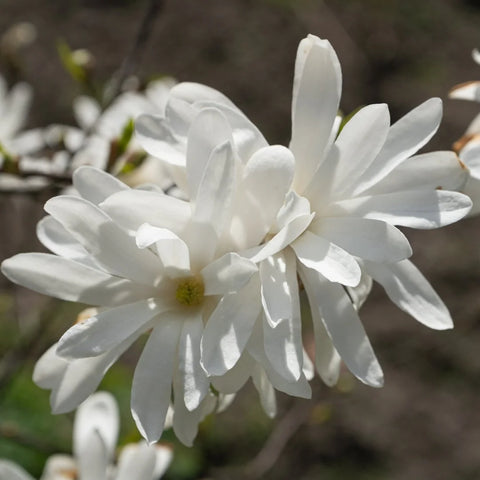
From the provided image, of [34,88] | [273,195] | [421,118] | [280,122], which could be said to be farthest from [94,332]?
[34,88]

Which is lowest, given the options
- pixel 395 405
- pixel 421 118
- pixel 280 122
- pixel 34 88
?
pixel 395 405

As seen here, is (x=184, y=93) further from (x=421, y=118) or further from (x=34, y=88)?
(x=34, y=88)

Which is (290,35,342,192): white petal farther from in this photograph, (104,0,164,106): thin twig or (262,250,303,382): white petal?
(104,0,164,106): thin twig

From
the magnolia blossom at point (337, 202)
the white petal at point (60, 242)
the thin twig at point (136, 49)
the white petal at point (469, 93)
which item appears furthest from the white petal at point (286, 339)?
the thin twig at point (136, 49)

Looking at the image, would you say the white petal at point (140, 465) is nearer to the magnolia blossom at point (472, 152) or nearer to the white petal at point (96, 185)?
the white petal at point (96, 185)

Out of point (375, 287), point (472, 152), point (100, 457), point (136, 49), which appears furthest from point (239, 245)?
point (375, 287)

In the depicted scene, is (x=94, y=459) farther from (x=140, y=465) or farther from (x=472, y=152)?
(x=472, y=152)
